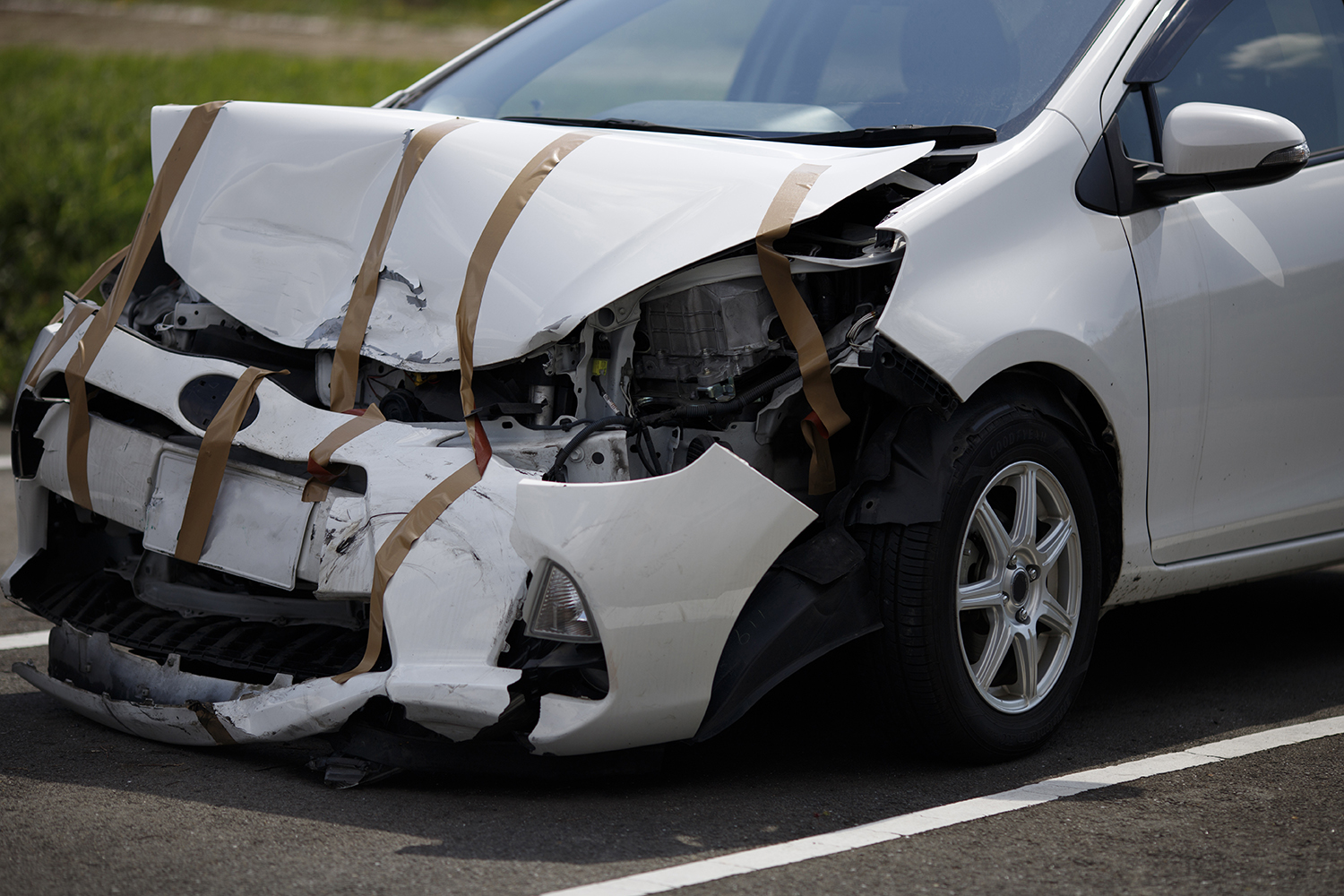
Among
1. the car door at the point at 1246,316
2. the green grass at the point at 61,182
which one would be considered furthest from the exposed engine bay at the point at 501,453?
the green grass at the point at 61,182

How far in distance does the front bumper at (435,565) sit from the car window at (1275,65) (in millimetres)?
1843

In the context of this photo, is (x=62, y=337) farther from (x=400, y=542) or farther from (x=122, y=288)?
(x=400, y=542)

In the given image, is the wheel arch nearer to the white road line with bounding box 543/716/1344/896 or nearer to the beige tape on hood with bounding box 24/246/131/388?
the white road line with bounding box 543/716/1344/896

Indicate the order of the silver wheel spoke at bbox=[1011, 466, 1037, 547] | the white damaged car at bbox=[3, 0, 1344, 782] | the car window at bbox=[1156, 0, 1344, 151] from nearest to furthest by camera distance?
the white damaged car at bbox=[3, 0, 1344, 782] < the silver wheel spoke at bbox=[1011, 466, 1037, 547] < the car window at bbox=[1156, 0, 1344, 151]

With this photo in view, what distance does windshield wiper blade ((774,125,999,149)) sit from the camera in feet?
12.1

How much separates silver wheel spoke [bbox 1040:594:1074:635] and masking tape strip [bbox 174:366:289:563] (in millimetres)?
1942

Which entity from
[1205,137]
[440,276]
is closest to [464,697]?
[440,276]

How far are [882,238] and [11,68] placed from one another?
47.4 feet

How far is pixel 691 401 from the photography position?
343 cm

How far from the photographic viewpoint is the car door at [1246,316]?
3807 mm

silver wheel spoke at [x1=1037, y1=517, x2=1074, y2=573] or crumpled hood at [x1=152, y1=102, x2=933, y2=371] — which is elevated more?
crumpled hood at [x1=152, y1=102, x2=933, y2=371]

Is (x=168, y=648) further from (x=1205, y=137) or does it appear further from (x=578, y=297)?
(x=1205, y=137)

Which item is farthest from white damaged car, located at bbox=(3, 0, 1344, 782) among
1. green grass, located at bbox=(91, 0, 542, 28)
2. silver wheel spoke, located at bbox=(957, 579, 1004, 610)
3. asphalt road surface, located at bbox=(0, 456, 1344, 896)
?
green grass, located at bbox=(91, 0, 542, 28)

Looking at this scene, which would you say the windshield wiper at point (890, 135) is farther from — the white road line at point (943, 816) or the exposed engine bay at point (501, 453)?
the white road line at point (943, 816)
